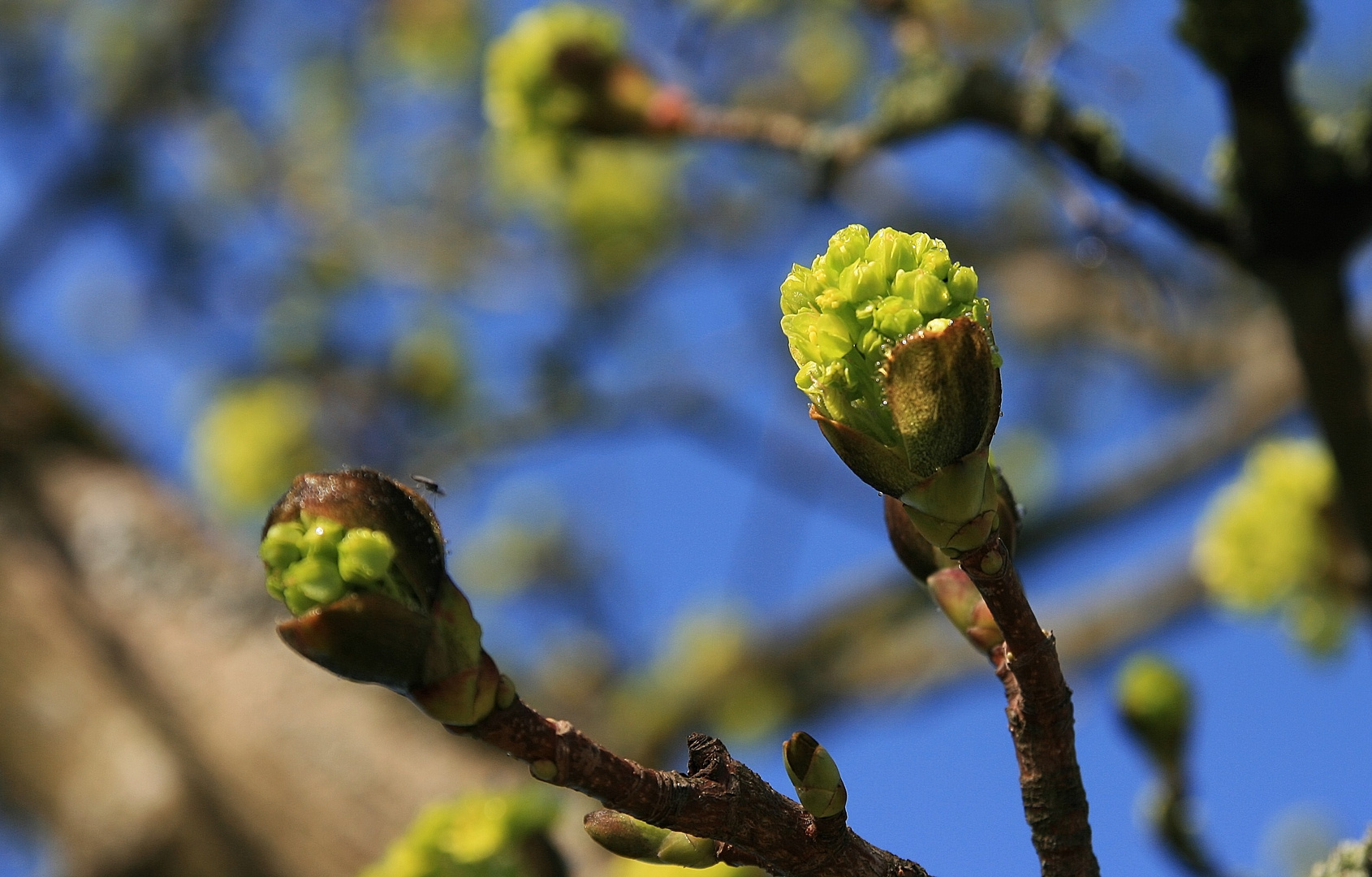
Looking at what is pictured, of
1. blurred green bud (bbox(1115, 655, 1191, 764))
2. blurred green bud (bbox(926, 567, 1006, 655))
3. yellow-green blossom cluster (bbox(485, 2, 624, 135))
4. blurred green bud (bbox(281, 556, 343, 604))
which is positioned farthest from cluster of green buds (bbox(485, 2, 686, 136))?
blurred green bud (bbox(281, 556, 343, 604))

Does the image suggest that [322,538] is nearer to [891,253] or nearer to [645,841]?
[645,841]

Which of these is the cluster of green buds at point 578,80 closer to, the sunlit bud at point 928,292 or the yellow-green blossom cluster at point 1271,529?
the yellow-green blossom cluster at point 1271,529

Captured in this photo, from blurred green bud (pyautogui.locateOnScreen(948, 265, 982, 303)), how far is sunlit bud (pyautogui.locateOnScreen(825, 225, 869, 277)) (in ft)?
0.17

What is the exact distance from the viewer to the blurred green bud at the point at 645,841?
703mm

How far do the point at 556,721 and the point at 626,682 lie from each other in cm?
357

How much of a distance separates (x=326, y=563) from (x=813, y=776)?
32cm

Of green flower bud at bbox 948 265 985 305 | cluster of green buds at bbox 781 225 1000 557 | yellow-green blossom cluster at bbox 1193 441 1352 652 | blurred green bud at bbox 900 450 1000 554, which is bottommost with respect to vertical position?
blurred green bud at bbox 900 450 1000 554

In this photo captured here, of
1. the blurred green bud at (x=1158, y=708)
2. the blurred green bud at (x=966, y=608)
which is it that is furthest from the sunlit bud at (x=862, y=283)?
the blurred green bud at (x=1158, y=708)

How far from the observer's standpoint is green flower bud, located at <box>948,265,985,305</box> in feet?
2.09

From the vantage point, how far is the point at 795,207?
4738 millimetres

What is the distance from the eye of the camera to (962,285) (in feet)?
2.10

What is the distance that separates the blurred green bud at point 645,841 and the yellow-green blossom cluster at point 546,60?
4.51ft

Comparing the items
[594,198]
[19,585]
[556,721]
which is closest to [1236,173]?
[556,721]

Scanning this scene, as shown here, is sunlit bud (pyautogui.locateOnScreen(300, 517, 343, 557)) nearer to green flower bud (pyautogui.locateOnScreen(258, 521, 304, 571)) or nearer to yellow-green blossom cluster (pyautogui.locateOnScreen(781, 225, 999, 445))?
green flower bud (pyautogui.locateOnScreen(258, 521, 304, 571))
